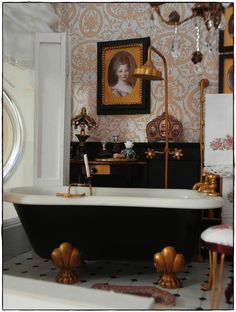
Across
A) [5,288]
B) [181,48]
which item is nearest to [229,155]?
[181,48]

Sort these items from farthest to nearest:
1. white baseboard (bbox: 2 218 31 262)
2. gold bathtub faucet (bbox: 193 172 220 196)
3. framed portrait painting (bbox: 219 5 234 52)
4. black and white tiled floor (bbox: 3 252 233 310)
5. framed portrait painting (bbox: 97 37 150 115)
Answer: framed portrait painting (bbox: 97 37 150 115), framed portrait painting (bbox: 219 5 234 52), white baseboard (bbox: 2 218 31 262), gold bathtub faucet (bbox: 193 172 220 196), black and white tiled floor (bbox: 3 252 233 310)

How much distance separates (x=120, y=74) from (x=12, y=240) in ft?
6.02

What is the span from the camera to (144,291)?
7.57 ft

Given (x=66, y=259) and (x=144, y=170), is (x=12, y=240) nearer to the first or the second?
(x=66, y=259)

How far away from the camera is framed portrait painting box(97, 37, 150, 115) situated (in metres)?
3.61

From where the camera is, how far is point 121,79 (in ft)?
12.2

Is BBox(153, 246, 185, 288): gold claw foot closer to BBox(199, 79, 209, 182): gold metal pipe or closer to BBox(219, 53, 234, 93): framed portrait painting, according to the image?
BBox(199, 79, 209, 182): gold metal pipe

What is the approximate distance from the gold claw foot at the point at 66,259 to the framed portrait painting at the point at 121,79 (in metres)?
1.64

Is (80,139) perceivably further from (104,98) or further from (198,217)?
A: (198,217)

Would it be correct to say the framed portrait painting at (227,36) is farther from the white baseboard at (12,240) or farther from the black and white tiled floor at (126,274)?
the white baseboard at (12,240)

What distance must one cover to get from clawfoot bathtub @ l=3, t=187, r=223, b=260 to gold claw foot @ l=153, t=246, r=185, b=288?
3.7 inches

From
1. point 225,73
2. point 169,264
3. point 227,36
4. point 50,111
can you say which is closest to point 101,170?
point 50,111

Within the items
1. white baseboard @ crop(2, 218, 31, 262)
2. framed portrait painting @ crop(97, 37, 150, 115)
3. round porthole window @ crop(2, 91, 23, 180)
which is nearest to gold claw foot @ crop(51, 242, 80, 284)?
white baseboard @ crop(2, 218, 31, 262)

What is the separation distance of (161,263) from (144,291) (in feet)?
0.65
